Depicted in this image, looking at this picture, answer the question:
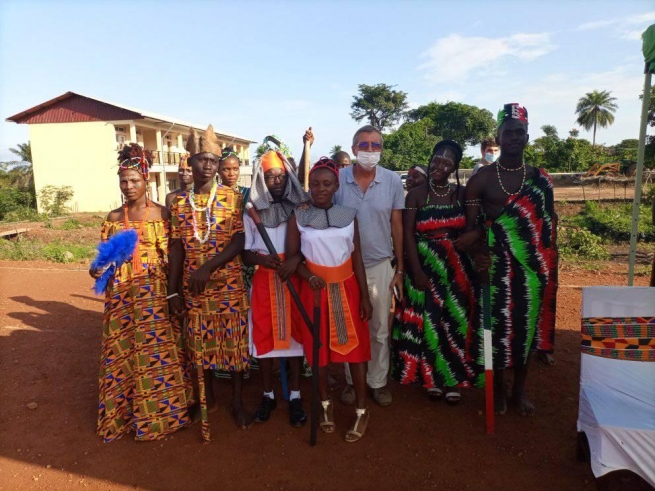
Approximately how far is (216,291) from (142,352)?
646 millimetres

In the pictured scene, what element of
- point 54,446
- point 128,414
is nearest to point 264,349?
point 128,414

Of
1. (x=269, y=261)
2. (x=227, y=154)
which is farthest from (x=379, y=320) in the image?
(x=227, y=154)

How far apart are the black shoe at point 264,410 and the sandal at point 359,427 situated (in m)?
0.63

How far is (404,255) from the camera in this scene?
131 inches

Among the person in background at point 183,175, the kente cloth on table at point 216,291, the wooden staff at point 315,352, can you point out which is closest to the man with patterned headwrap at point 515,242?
the wooden staff at point 315,352

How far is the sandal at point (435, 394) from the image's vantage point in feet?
11.4

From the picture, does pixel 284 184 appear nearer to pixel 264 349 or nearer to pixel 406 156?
pixel 264 349

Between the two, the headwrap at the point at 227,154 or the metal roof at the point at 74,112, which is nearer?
the headwrap at the point at 227,154

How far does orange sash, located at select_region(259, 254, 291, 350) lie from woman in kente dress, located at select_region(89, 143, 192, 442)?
732 millimetres

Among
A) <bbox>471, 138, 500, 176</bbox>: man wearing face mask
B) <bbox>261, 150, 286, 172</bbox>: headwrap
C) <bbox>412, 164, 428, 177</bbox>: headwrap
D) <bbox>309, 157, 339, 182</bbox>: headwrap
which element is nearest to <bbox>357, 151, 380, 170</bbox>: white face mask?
<bbox>309, 157, 339, 182</bbox>: headwrap

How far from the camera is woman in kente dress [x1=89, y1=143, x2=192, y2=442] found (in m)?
3.04

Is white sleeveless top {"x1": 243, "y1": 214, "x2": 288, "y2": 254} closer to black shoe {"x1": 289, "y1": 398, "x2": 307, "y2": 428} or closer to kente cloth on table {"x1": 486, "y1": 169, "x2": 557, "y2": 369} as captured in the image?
black shoe {"x1": 289, "y1": 398, "x2": 307, "y2": 428}

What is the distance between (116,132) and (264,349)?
2350 centimetres

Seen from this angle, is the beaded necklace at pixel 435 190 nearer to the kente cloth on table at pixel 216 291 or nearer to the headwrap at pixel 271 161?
the headwrap at pixel 271 161
